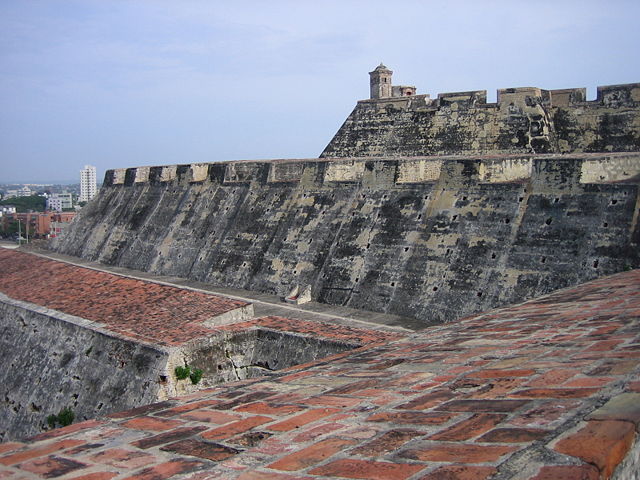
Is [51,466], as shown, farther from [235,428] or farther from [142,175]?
[142,175]

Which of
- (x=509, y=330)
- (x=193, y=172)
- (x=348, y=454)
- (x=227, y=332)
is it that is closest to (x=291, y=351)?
(x=227, y=332)

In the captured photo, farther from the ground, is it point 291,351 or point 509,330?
point 509,330

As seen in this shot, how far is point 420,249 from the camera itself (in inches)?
551

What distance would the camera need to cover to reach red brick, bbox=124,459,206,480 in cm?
222

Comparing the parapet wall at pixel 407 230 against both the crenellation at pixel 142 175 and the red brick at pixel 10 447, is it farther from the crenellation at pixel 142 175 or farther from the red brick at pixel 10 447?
the red brick at pixel 10 447

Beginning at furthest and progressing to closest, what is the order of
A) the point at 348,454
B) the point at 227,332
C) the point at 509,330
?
the point at 227,332 < the point at 509,330 < the point at 348,454

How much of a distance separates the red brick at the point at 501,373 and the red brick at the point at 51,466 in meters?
1.82

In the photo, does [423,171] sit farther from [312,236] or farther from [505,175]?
[312,236]

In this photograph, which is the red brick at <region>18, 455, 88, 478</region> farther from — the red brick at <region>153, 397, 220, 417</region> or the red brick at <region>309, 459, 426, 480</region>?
the red brick at <region>309, 459, 426, 480</region>

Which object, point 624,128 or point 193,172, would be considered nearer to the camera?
point 624,128

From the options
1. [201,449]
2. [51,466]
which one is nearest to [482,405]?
[201,449]

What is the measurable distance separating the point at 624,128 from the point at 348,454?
16295 mm

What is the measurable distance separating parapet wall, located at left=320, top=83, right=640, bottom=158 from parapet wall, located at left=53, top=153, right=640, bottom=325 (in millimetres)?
3248

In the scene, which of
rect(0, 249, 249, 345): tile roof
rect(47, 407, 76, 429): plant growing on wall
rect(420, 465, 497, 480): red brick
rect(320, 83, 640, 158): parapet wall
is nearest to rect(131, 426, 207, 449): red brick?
rect(420, 465, 497, 480): red brick
